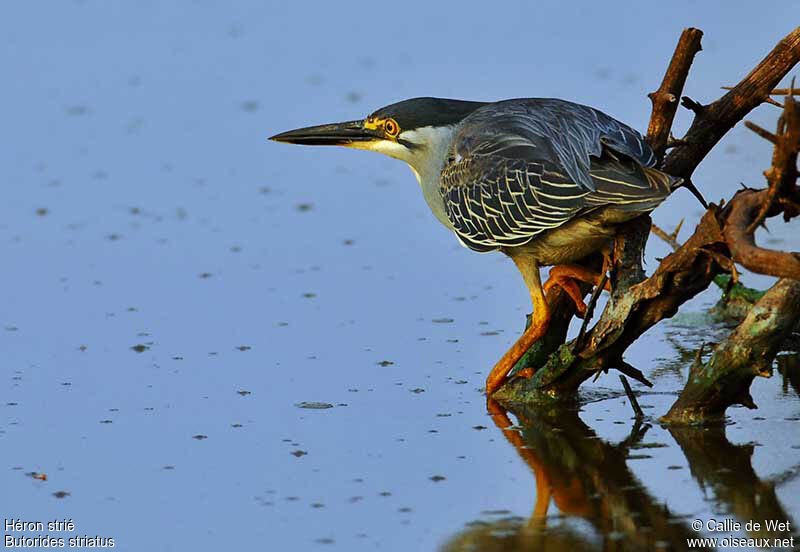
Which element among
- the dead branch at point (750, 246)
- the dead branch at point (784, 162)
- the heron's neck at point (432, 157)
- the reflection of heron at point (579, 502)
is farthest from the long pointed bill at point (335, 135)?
the dead branch at point (784, 162)

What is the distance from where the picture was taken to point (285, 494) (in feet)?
17.9

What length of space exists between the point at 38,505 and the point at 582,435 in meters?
2.39

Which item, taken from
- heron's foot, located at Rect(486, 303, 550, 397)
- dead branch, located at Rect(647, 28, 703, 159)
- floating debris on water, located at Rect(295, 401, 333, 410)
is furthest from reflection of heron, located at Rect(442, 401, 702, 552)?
dead branch, located at Rect(647, 28, 703, 159)

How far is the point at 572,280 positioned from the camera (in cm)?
661

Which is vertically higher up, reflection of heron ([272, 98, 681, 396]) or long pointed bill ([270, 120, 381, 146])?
long pointed bill ([270, 120, 381, 146])

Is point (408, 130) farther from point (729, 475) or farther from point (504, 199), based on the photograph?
point (729, 475)

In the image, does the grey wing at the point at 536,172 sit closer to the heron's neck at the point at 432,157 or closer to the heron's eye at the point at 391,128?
the heron's neck at the point at 432,157

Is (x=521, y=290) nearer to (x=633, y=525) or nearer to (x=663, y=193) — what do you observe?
(x=663, y=193)

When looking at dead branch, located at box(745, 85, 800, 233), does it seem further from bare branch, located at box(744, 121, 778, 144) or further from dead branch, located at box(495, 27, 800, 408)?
dead branch, located at box(495, 27, 800, 408)

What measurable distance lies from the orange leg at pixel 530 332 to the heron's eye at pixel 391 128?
1.10 metres

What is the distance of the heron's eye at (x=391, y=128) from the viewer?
23.7 feet

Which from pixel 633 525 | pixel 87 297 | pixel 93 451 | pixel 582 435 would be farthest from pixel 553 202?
pixel 87 297

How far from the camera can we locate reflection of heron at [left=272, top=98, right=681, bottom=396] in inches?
240

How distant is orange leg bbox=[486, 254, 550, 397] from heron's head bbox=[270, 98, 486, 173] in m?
0.88
